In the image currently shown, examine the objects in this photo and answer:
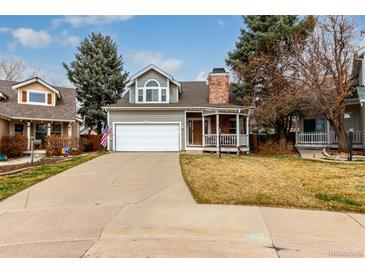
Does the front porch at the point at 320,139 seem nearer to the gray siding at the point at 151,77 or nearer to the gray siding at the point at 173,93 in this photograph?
the gray siding at the point at 173,93

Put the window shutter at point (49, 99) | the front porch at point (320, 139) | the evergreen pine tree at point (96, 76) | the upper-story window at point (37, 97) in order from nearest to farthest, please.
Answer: the front porch at point (320, 139)
the upper-story window at point (37, 97)
the window shutter at point (49, 99)
the evergreen pine tree at point (96, 76)

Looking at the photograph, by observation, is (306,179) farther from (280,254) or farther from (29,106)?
(29,106)

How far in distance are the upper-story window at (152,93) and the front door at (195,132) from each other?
2.70 metres

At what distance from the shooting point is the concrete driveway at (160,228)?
357 centimetres

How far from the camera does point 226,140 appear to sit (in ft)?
57.6

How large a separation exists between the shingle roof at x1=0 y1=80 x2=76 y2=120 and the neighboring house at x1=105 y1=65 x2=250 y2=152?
16.3 feet

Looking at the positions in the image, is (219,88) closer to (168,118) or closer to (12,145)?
(168,118)

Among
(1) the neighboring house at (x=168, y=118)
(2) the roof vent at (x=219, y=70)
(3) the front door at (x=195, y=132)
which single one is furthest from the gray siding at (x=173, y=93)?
(2) the roof vent at (x=219, y=70)

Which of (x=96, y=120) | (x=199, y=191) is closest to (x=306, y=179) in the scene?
(x=199, y=191)

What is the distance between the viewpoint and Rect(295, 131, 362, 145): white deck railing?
16.6 metres

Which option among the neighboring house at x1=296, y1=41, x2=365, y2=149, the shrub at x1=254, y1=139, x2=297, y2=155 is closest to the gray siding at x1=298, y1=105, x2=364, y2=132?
the neighboring house at x1=296, y1=41, x2=365, y2=149

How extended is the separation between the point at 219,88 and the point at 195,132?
148 inches

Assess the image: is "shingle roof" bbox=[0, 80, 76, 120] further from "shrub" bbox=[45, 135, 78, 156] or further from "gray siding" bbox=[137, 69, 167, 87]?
"gray siding" bbox=[137, 69, 167, 87]

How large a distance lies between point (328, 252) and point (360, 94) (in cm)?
1452
